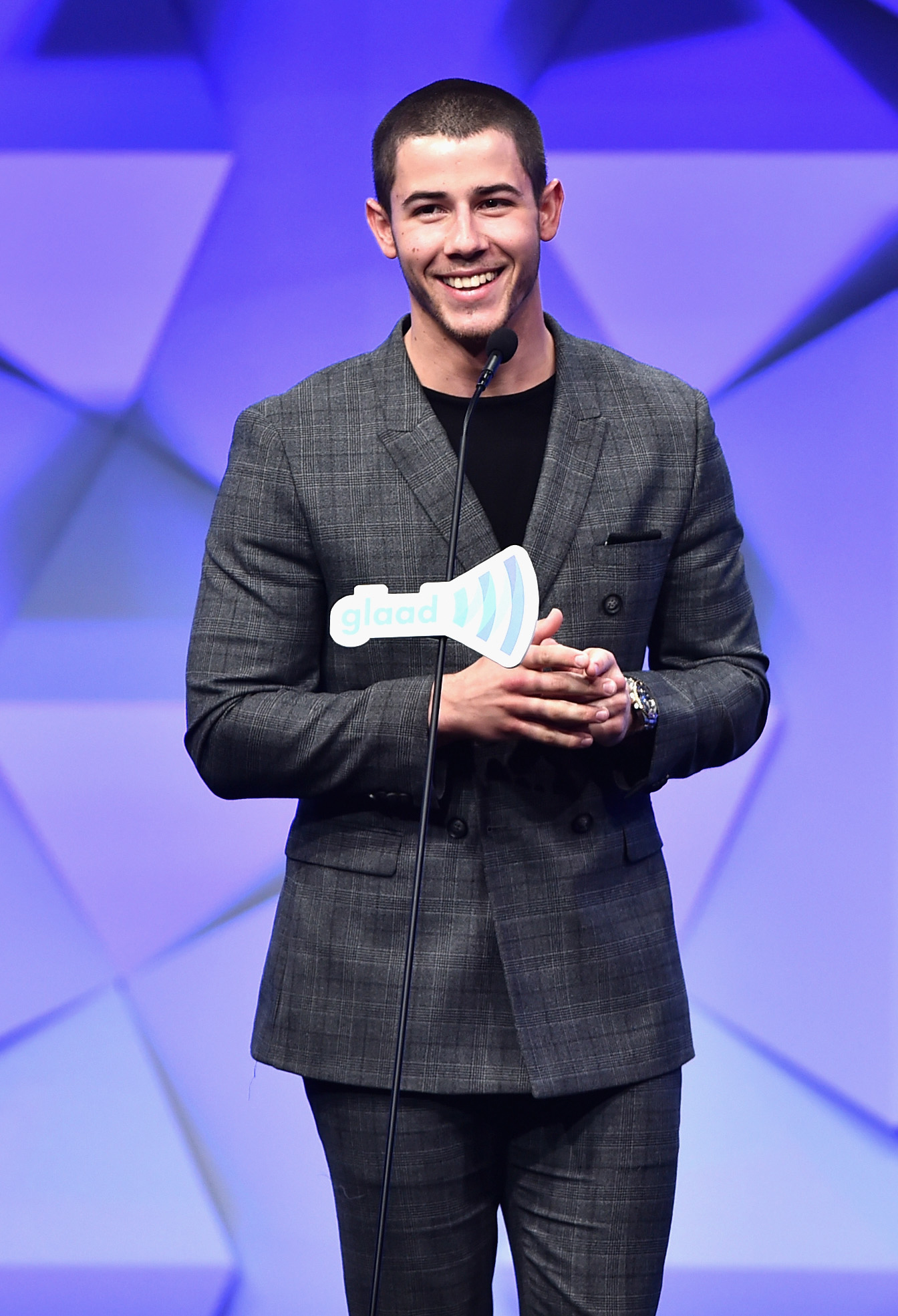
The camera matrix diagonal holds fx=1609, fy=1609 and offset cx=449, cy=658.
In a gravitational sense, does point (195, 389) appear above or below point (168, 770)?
above

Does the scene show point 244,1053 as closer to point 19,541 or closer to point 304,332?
point 19,541

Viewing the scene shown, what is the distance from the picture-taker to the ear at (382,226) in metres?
1.95

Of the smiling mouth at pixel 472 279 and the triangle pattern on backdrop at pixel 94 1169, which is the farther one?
the triangle pattern on backdrop at pixel 94 1169

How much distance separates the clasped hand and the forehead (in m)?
0.54

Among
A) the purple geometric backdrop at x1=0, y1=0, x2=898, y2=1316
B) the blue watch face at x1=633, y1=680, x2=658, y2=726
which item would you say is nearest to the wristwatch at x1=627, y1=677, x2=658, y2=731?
the blue watch face at x1=633, y1=680, x2=658, y2=726

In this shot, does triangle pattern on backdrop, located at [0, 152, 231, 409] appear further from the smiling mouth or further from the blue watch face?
the blue watch face

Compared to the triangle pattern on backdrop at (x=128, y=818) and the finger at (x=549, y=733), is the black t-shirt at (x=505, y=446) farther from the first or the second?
the triangle pattern on backdrop at (x=128, y=818)

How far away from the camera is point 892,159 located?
127 inches

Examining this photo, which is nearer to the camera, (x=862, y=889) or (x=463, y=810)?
(x=463, y=810)

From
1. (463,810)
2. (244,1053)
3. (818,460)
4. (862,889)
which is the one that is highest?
(818,460)

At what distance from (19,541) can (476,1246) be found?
74.0 inches

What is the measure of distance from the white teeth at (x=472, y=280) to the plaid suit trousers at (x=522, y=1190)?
3.02 feet

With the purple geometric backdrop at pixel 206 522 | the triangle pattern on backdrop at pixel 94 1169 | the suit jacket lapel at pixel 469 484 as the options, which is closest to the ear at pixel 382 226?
the suit jacket lapel at pixel 469 484

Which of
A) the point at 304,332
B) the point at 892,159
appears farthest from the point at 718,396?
the point at 304,332
